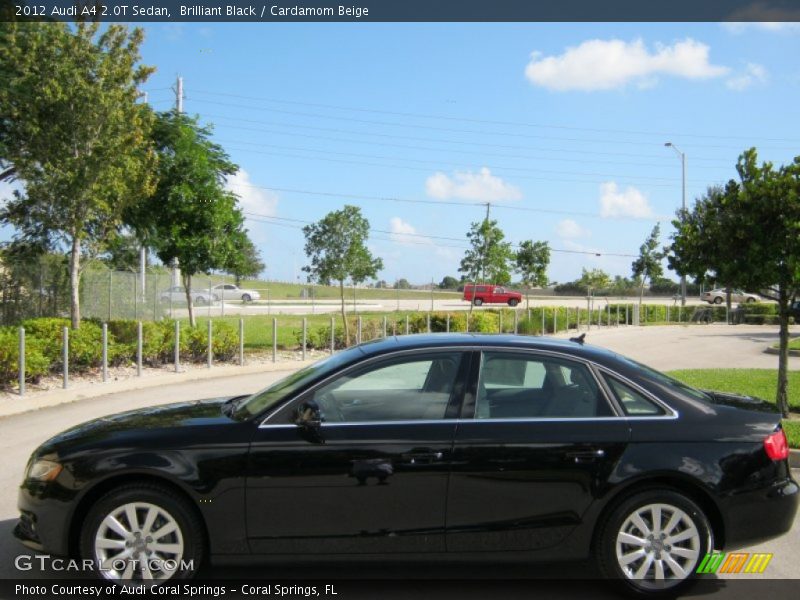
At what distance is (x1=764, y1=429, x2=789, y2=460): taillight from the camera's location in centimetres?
453

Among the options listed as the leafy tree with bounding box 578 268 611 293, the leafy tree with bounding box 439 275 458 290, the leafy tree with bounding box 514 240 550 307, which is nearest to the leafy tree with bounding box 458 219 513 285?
the leafy tree with bounding box 514 240 550 307

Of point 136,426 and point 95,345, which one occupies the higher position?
point 136,426

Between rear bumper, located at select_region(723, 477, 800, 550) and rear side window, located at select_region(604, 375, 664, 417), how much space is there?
0.67 meters

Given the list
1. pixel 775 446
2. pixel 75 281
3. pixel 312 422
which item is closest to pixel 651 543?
pixel 775 446

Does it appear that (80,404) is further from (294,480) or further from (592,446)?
(592,446)

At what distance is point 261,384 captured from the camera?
14117mm

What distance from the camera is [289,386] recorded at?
4824 millimetres

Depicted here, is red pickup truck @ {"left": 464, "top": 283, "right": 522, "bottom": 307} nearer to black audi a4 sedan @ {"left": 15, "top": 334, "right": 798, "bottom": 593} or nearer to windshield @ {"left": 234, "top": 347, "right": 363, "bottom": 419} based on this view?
windshield @ {"left": 234, "top": 347, "right": 363, "bottom": 419}

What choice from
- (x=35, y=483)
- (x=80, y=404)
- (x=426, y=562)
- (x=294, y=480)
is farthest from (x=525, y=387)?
(x=80, y=404)

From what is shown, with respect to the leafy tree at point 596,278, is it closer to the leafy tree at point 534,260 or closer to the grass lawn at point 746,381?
the leafy tree at point 534,260

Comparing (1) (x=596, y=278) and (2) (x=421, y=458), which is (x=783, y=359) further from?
(1) (x=596, y=278)

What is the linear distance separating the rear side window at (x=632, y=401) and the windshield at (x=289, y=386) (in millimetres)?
1616

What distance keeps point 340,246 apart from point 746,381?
15.4m

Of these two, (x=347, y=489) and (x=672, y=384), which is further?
(x=672, y=384)
